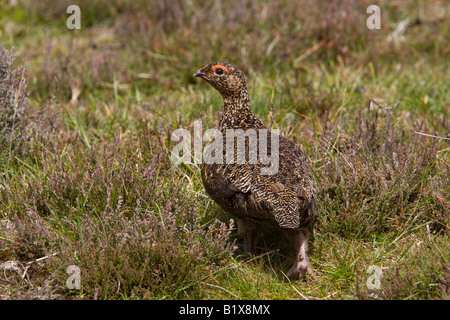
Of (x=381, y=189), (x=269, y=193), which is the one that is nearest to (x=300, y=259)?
(x=269, y=193)

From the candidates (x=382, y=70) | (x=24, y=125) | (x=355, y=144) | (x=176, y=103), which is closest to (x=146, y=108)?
(x=176, y=103)

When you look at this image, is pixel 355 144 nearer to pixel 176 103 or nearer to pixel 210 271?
pixel 210 271

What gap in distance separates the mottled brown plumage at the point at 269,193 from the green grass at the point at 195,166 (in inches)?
7.7

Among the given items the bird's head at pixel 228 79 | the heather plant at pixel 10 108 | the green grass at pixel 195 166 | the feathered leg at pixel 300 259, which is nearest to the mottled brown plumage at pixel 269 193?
the feathered leg at pixel 300 259

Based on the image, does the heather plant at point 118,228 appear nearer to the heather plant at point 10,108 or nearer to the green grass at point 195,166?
the green grass at point 195,166

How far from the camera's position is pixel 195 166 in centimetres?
466

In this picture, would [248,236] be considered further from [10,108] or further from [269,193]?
[10,108]

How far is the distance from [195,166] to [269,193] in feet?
4.22

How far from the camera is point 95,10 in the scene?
25.6 ft

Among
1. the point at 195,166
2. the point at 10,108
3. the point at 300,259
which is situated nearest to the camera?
the point at 300,259

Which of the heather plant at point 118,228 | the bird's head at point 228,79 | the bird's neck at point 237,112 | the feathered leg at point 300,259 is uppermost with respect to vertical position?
the bird's head at point 228,79

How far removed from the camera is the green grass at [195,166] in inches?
141

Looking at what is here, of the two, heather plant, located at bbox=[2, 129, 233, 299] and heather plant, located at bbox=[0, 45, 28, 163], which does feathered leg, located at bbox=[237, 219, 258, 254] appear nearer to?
heather plant, located at bbox=[2, 129, 233, 299]
